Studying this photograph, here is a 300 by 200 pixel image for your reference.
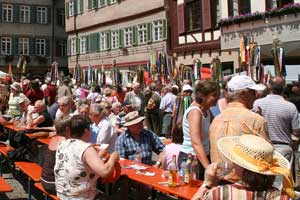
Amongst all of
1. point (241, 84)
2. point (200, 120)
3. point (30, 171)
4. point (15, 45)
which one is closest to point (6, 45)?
point (15, 45)

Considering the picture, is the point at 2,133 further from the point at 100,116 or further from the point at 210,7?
the point at 210,7

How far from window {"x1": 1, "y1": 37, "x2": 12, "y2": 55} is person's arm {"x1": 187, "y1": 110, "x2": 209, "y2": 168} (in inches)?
1721

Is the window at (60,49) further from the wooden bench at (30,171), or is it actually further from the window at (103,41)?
the wooden bench at (30,171)

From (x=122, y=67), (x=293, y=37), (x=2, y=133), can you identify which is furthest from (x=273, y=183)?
(x=122, y=67)

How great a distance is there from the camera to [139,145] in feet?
22.6

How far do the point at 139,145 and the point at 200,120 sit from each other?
6.99ft

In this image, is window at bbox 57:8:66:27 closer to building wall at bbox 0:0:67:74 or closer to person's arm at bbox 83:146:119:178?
building wall at bbox 0:0:67:74

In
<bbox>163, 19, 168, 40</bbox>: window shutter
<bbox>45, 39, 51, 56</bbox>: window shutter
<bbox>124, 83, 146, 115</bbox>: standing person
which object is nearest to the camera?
<bbox>124, 83, 146, 115</bbox>: standing person

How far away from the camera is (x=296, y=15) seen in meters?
16.9

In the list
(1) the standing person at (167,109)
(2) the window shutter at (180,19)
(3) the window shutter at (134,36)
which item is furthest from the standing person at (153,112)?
(3) the window shutter at (134,36)

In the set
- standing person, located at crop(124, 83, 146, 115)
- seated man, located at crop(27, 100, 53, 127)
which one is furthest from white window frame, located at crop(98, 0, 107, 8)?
seated man, located at crop(27, 100, 53, 127)

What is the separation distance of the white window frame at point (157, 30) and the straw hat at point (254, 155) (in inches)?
1024

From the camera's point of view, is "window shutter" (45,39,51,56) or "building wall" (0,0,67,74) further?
"window shutter" (45,39,51,56)

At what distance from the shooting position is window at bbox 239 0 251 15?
2075 centimetres
